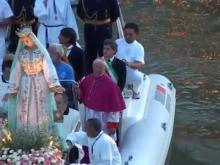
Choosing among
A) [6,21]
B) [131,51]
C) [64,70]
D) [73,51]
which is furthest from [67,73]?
[6,21]

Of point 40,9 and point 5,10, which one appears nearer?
point 40,9

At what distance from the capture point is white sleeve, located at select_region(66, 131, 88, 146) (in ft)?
28.3

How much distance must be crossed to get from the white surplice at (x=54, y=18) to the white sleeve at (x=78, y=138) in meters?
3.08

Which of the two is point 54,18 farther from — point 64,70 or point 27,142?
point 27,142

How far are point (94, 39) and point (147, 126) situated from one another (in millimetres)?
1790

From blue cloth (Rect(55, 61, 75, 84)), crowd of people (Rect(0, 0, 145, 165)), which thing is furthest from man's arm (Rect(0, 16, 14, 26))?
blue cloth (Rect(55, 61, 75, 84))

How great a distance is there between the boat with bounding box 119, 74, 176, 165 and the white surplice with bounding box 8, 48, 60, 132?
161 centimetres

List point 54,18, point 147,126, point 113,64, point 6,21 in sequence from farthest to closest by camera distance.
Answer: point 6,21, point 54,18, point 147,126, point 113,64

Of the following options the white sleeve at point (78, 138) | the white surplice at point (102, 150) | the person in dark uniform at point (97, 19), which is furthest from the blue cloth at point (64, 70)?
the person in dark uniform at point (97, 19)

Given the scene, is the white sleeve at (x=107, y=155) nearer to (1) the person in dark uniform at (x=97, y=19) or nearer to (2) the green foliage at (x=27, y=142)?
(2) the green foliage at (x=27, y=142)

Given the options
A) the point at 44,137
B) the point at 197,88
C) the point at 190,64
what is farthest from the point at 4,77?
the point at 190,64

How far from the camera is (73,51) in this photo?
34.8ft

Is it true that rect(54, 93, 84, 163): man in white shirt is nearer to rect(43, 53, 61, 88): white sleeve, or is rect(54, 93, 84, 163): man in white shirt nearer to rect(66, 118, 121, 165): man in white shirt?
rect(66, 118, 121, 165): man in white shirt

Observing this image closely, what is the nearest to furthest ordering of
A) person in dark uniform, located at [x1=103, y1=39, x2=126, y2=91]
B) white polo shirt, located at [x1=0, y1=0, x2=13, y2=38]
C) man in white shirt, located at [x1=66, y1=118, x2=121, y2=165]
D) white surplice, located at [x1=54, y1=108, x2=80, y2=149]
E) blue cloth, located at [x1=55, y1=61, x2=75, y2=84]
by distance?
1. man in white shirt, located at [x1=66, y1=118, x2=121, y2=165]
2. white surplice, located at [x1=54, y1=108, x2=80, y2=149]
3. blue cloth, located at [x1=55, y1=61, x2=75, y2=84]
4. person in dark uniform, located at [x1=103, y1=39, x2=126, y2=91]
5. white polo shirt, located at [x1=0, y1=0, x2=13, y2=38]
